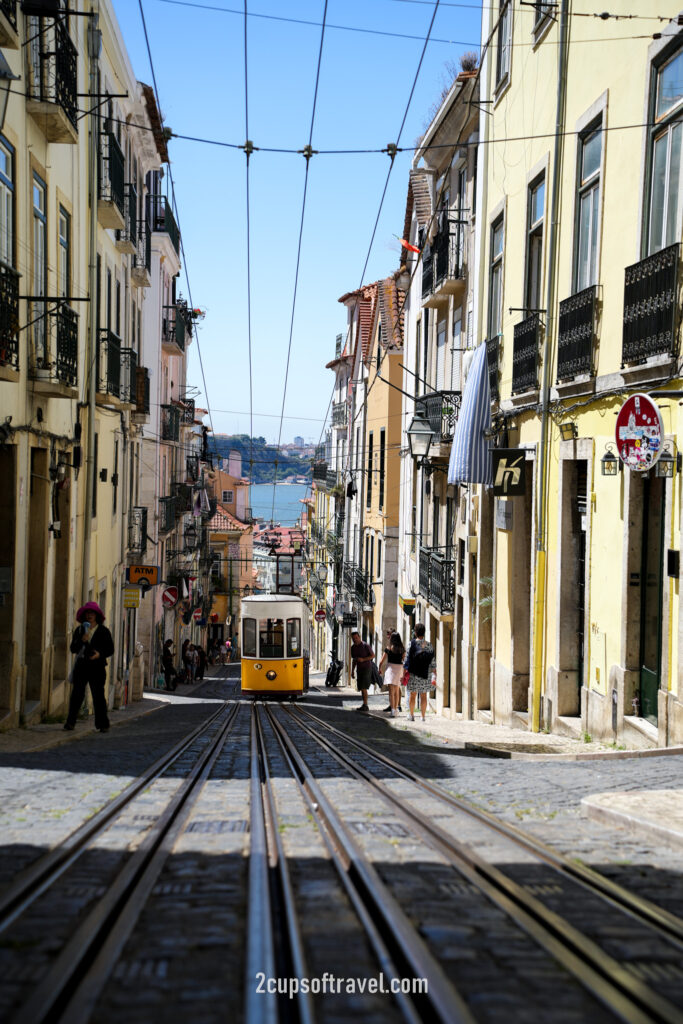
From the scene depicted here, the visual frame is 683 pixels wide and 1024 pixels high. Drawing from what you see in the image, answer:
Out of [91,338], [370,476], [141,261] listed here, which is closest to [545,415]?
[91,338]

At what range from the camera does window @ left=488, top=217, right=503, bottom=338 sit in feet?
60.3

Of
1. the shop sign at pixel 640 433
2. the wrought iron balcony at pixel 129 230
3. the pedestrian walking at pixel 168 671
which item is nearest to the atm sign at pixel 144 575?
the wrought iron balcony at pixel 129 230

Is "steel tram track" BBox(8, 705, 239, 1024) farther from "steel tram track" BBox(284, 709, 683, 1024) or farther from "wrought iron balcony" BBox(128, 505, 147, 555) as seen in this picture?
"wrought iron balcony" BBox(128, 505, 147, 555)

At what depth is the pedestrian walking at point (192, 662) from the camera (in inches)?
1658

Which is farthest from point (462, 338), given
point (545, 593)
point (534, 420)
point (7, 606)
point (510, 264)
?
point (7, 606)

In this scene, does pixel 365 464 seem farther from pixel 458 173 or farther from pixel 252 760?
pixel 252 760

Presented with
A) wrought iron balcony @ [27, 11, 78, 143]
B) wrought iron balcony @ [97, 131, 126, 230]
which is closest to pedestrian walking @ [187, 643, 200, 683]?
Result: wrought iron balcony @ [97, 131, 126, 230]

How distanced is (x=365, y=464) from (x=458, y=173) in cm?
1987

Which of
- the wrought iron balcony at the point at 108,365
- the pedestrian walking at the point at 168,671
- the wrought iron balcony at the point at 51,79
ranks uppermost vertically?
the wrought iron balcony at the point at 51,79

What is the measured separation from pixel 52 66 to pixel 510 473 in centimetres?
786

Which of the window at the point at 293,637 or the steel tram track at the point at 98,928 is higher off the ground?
the steel tram track at the point at 98,928

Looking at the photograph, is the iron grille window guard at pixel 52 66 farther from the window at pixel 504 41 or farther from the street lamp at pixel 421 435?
the street lamp at pixel 421 435

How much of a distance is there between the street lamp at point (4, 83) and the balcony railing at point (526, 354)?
705 cm

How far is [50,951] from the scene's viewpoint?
4.30 metres
